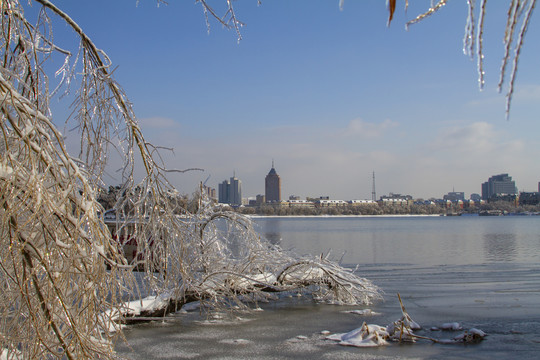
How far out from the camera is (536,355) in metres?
7.95

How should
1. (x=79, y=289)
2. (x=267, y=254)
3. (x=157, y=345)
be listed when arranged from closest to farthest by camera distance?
(x=79, y=289) → (x=157, y=345) → (x=267, y=254)

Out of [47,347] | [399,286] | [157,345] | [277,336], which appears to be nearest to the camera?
[47,347]

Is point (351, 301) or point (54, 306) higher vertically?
point (54, 306)

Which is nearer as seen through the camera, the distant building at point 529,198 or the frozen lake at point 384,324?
the frozen lake at point 384,324

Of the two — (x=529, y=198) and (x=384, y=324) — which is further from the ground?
(x=529, y=198)

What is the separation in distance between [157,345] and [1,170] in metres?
7.15

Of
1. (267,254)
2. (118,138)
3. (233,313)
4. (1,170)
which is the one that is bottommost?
(233,313)

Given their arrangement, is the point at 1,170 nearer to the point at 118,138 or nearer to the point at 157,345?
the point at 118,138

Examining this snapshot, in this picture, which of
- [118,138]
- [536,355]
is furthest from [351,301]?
[118,138]

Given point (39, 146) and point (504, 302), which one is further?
point (504, 302)

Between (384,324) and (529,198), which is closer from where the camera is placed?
(384,324)

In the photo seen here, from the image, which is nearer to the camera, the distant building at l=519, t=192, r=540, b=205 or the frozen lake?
the frozen lake

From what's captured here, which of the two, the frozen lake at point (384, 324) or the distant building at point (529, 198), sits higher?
the distant building at point (529, 198)

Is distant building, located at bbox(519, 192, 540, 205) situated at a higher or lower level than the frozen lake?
higher
